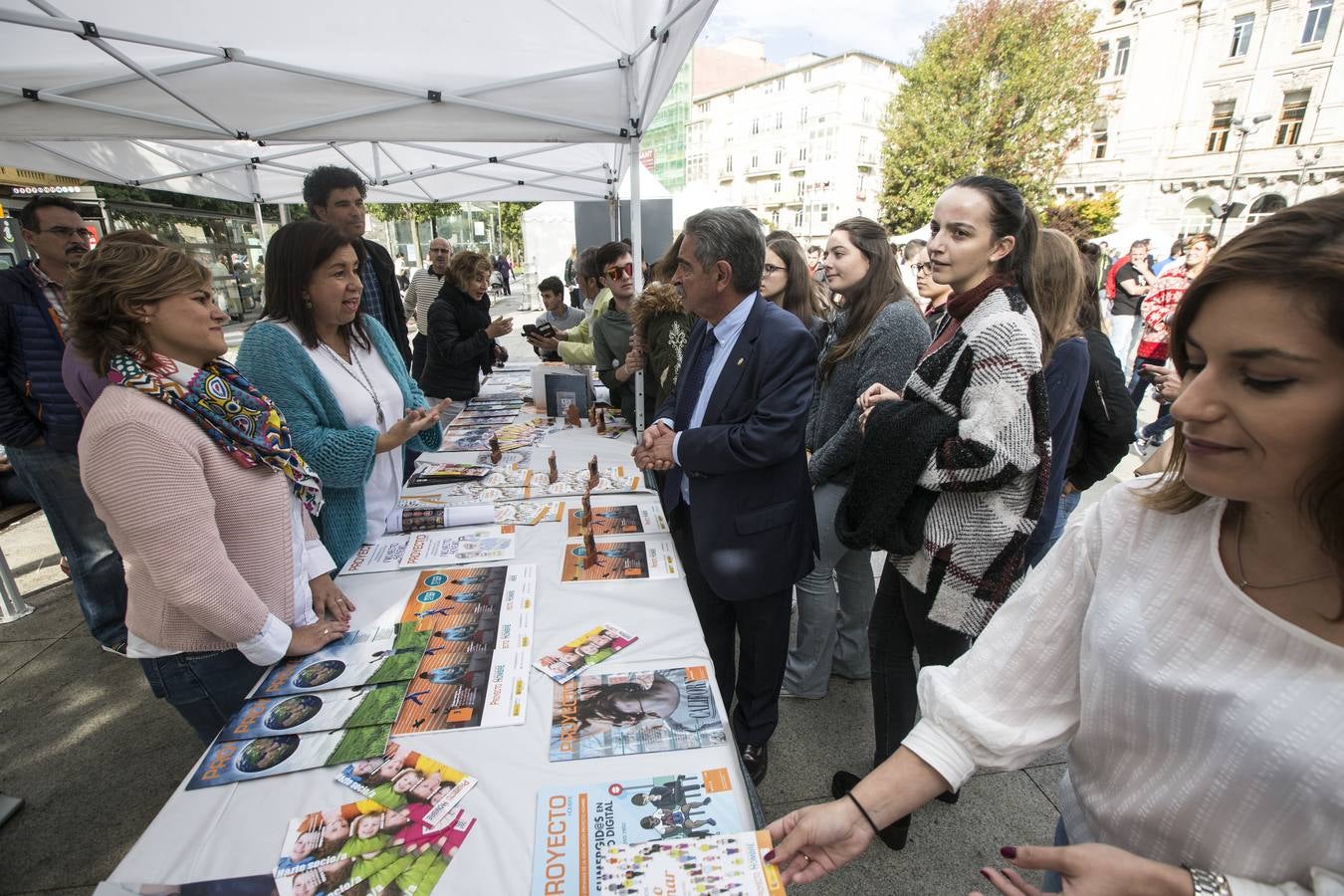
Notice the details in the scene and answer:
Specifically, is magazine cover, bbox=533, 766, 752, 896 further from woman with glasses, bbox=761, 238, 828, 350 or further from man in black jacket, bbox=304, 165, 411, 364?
man in black jacket, bbox=304, 165, 411, 364

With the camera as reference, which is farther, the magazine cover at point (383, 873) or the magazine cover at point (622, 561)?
the magazine cover at point (622, 561)

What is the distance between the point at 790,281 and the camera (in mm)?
3004

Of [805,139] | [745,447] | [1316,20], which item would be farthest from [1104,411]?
[805,139]

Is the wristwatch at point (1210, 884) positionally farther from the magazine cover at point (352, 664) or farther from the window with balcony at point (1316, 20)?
the window with balcony at point (1316, 20)

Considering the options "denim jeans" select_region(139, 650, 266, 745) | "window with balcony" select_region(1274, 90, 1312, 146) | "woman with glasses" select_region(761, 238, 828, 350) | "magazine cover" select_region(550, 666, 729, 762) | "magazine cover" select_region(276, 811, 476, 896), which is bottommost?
"denim jeans" select_region(139, 650, 266, 745)

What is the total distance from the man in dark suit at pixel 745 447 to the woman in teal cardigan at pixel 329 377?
920mm

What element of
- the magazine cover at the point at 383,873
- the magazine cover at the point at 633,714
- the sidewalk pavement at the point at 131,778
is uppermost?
the magazine cover at the point at 633,714

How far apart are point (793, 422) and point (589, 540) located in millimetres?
736

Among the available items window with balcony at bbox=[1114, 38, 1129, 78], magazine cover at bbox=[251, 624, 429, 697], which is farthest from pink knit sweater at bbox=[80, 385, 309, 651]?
window with balcony at bbox=[1114, 38, 1129, 78]

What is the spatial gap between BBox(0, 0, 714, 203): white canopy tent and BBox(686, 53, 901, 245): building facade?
3718cm

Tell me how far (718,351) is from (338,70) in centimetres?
275

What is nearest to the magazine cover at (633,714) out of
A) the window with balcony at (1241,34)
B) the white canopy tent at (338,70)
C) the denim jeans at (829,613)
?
the denim jeans at (829,613)

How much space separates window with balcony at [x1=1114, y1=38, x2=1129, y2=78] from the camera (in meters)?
25.0

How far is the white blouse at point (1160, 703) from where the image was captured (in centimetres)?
67
